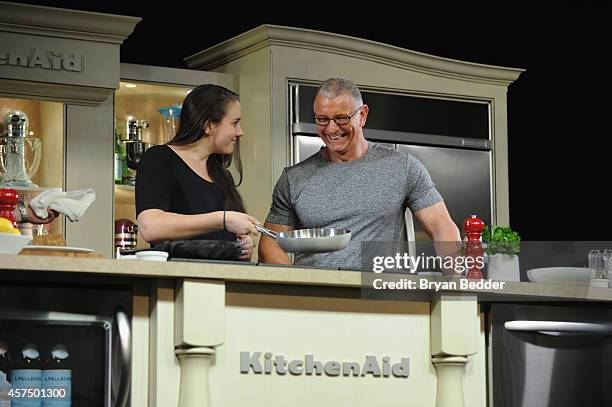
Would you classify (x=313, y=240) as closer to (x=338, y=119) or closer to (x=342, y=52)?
(x=338, y=119)

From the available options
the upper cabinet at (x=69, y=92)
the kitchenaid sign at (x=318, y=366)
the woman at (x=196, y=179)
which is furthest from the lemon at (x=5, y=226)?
the upper cabinet at (x=69, y=92)

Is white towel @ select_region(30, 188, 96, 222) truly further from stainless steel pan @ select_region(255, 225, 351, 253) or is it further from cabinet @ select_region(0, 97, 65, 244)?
cabinet @ select_region(0, 97, 65, 244)

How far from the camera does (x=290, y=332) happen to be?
2393 mm

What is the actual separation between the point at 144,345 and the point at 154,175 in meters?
0.77

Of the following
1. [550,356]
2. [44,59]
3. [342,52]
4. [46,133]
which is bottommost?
[550,356]

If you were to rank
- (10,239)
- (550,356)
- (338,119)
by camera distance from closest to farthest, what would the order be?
1. (10,239)
2. (550,356)
3. (338,119)

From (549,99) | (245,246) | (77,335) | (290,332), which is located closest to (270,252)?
(245,246)

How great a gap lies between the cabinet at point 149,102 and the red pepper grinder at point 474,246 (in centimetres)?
190

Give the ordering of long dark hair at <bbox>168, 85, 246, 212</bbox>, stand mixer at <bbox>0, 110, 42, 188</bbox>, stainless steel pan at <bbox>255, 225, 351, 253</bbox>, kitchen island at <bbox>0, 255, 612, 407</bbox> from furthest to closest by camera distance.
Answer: stand mixer at <bbox>0, 110, 42, 188</bbox> → long dark hair at <bbox>168, 85, 246, 212</bbox> → stainless steel pan at <bbox>255, 225, 351, 253</bbox> → kitchen island at <bbox>0, 255, 612, 407</bbox>

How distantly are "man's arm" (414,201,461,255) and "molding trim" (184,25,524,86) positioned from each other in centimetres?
137

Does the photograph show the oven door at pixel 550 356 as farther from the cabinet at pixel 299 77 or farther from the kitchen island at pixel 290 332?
the cabinet at pixel 299 77

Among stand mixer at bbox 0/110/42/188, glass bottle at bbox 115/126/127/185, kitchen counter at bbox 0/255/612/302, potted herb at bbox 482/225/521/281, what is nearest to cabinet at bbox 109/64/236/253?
glass bottle at bbox 115/126/127/185

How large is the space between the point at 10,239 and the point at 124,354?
0.31m

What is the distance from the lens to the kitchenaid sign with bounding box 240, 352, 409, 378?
2.35 metres
